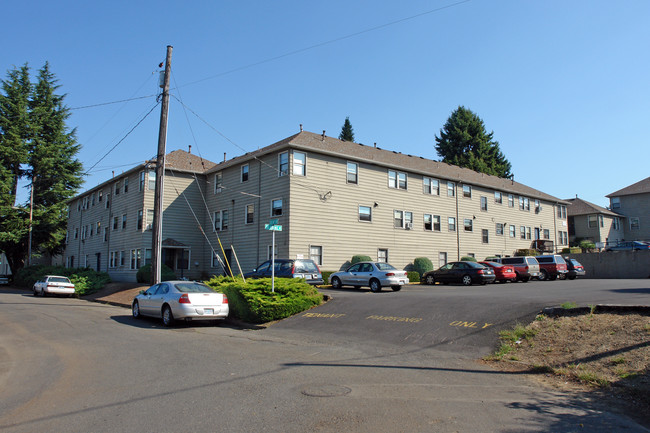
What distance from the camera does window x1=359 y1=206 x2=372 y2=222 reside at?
30.8m

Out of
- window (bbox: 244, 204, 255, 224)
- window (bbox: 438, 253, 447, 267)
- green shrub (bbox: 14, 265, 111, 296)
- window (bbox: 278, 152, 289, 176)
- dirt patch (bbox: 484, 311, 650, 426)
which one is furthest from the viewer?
window (bbox: 438, 253, 447, 267)

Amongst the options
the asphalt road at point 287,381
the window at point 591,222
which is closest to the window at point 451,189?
the asphalt road at point 287,381

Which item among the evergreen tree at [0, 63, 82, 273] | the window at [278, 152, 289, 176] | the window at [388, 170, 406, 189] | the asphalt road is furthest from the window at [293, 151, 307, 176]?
the evergreen tree at [0, 63, 82, 273]

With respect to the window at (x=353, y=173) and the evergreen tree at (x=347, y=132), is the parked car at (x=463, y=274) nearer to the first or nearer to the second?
the window at (x=353, y=173)

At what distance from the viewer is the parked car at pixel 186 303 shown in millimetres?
13828

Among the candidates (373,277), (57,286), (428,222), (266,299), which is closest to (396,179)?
(428,222)

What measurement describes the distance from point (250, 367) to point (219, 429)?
10.5 ft

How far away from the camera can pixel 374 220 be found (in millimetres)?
31406

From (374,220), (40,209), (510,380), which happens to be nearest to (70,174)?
(40,209)

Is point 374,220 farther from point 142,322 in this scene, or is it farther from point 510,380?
point 510,380

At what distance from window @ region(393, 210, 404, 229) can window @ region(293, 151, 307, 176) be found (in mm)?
8090

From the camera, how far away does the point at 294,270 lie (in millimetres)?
20953

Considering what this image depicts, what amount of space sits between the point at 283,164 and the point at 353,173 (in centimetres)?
520

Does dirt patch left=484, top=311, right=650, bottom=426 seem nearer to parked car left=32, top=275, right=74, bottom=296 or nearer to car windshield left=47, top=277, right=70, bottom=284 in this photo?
parked car left=32, top=275, right=74, bottom=296
